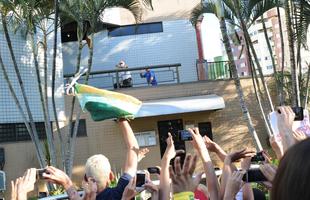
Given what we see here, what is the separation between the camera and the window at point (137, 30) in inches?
726

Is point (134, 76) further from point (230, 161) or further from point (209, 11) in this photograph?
point (230, 161)

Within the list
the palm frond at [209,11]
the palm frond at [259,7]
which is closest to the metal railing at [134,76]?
the palm frond at [209,11]

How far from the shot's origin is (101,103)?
356 centimetres

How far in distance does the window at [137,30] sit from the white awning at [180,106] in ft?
13.4

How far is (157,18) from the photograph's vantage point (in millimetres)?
18750

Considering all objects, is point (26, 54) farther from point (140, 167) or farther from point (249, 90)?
point (249, 90)

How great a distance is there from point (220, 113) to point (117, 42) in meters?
4.92

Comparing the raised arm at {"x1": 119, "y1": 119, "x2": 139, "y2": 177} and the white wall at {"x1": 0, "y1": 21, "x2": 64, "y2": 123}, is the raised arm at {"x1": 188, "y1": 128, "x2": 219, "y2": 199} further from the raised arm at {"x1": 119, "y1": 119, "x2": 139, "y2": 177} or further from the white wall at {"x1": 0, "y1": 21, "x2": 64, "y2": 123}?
the white wall at {"x1": 0, "y1": 21, "x2": 64, "y2": 123}

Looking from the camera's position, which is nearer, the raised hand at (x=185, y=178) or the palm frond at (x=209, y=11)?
the raised hand at (x=185, y=178)

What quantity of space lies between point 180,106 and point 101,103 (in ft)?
37.5

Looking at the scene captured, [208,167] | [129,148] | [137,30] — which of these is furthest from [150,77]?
[208,167]

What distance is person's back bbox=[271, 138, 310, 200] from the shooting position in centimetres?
121

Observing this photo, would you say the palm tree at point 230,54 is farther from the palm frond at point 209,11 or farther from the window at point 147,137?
the window at point 147,137

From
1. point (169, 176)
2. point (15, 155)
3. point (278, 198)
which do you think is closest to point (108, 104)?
point (169, 176)
